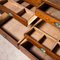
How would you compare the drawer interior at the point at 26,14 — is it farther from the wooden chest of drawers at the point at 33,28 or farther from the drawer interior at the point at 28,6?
the drawer interior at the point at 28,6

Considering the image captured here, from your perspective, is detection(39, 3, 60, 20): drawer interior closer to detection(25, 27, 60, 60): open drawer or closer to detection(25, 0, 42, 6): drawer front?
detection(25, 0, 42, 6): drawer front

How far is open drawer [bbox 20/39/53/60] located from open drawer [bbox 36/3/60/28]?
26cm

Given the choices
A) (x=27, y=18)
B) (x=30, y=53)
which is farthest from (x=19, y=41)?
(x=27, y=18)

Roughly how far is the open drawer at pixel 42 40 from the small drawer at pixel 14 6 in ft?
0.93

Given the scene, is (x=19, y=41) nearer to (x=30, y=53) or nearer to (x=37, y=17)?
(x=30, y=53)

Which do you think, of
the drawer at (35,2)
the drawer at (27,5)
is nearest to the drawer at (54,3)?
the drawer at (35,2)

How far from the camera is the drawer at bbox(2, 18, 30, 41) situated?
132 cm

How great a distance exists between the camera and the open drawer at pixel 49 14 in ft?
3.84

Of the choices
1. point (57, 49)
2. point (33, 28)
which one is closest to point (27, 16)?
point (33, 28)

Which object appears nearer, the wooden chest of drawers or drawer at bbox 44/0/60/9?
the wooden chest of drawers

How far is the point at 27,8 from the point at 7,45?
1.41 feet

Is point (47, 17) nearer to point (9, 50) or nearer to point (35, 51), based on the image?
point (35, 51)

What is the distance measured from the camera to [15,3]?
58.6 inches

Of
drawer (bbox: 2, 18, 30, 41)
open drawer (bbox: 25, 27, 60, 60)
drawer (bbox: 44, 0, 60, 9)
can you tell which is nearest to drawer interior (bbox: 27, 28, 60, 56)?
open drawer (bbox: 25, 27, 60, 60)
